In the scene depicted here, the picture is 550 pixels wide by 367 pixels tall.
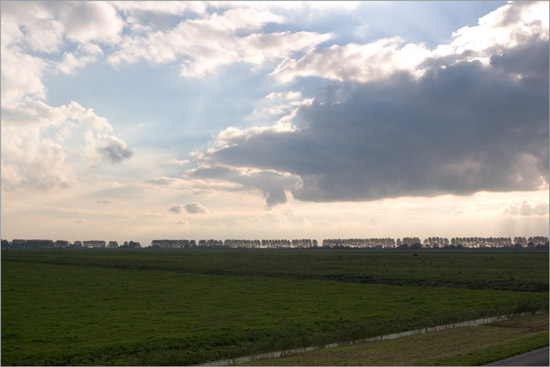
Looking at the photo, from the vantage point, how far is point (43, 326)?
35.0 metres

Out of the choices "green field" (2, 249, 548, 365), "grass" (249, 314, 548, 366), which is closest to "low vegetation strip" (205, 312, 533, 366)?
"green field" (2, 249, 548, 365)

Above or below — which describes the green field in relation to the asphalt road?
below

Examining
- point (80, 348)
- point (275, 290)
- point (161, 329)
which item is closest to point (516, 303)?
point (275, 290)

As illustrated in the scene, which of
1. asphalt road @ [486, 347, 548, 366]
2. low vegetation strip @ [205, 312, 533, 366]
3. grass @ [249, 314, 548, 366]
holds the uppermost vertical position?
asphalt road @ [486, 347, 548, 366]

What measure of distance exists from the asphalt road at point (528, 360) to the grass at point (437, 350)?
43cm

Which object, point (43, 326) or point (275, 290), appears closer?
point (43, 326)

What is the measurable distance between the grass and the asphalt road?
433 millimetres

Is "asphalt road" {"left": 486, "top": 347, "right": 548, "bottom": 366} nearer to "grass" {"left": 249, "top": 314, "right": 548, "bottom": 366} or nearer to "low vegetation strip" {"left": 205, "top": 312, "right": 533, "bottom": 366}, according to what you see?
"grass" {"left": 249, "top": 314, "right": 548, "bottom": 366}

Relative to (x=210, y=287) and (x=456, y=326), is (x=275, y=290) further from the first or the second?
(x=456, y=326)

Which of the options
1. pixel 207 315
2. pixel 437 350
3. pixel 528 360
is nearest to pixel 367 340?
pixel 437 350

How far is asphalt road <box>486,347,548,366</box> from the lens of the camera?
20531 millimetres

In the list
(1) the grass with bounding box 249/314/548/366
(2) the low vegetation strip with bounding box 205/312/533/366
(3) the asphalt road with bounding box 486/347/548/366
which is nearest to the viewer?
(3) the asphalt road with bounding box 486/347/548/366

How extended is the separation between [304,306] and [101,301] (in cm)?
2159

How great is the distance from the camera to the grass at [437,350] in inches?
895
